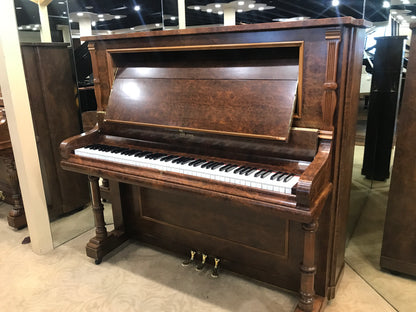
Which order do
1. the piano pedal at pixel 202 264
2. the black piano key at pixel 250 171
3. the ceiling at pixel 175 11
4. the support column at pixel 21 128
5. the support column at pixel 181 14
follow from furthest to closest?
the support column at pixel 181 14 → the piano pedal at pixel 202 264 → the support column at pixel 21 128 → the ceiling at pixel 175 11 → the black piano key at pixel 250 171

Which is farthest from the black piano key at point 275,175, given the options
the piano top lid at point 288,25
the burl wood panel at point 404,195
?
the burl wood panel at point 404,195

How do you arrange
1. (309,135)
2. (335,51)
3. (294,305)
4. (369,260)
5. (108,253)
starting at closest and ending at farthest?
1. (335,51)
2. (309,135)
3. (294,305)
4. (369,260)
5. (108,253)

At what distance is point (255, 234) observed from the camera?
196 centimetres

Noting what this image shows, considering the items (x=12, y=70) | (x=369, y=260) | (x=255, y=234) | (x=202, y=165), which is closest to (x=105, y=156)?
(x=202, y=165)

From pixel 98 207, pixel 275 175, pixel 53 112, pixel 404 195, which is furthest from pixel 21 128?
pixel 404 195

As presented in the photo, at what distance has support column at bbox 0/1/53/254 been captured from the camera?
2.04 meters

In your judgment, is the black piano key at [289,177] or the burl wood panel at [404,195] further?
the burl wood panel at [404,195]

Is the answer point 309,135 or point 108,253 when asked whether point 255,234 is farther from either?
point 108,253

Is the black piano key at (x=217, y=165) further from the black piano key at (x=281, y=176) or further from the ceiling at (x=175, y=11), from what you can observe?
the ceiling at (x=175, y=11)

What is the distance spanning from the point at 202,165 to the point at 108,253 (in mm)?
1217

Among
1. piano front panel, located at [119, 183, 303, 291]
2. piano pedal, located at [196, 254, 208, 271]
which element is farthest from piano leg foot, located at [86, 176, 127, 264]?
piano pedal, located at [196, 254, 208, 271]

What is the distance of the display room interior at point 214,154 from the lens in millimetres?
1571

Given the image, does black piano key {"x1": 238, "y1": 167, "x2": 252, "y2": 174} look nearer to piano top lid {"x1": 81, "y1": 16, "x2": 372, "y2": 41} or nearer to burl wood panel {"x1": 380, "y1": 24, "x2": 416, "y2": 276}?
piano top lid {"x1": 81, "y1": 16, "x2": 372, "y2": 41}

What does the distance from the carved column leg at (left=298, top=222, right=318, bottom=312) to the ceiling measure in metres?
1.16
